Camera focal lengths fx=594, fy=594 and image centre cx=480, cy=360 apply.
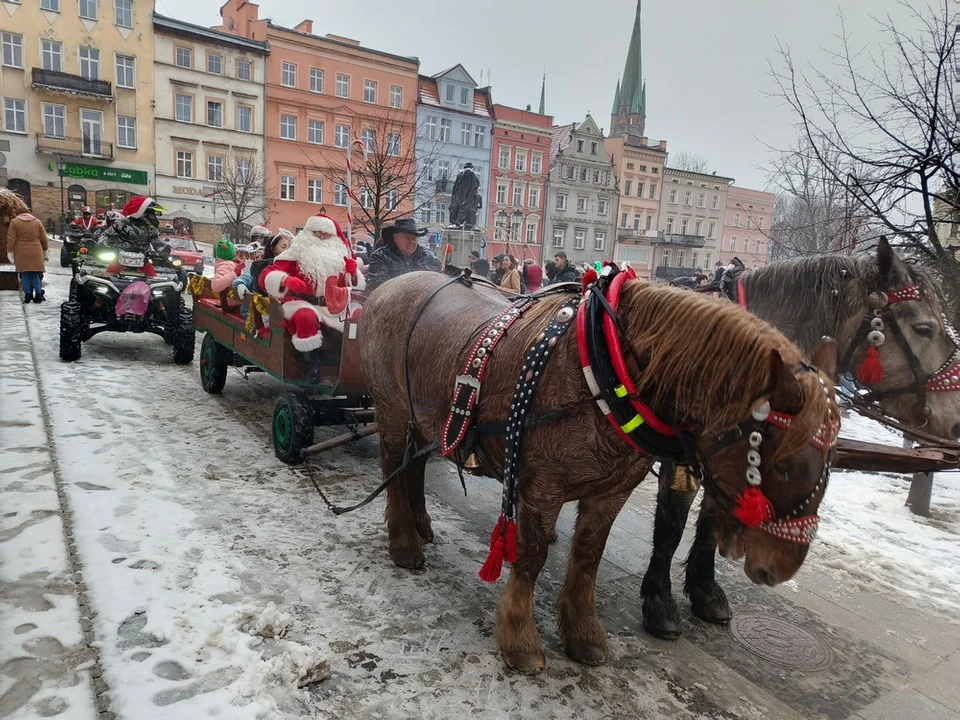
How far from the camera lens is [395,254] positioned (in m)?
5.45

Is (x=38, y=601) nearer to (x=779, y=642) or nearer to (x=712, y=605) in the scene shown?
(x=712, y=605)

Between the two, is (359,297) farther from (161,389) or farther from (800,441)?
(800,441)

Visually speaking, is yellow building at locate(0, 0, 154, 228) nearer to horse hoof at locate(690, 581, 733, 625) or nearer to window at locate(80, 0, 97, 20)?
window at locate(80, 0, 97, 20)

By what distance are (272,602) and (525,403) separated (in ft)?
5.53

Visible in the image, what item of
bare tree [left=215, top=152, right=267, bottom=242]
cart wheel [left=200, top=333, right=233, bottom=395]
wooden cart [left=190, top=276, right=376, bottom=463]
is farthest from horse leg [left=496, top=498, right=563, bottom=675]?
bare tree [left=215, top=152, right=267, bottom=242]

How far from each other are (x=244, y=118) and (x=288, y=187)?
4.27 m

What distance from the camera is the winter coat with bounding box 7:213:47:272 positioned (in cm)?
1052

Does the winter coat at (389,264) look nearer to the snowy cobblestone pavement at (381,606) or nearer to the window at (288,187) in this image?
the snowy cobblestone pavement at (381,606)

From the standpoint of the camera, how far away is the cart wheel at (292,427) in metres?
4.73

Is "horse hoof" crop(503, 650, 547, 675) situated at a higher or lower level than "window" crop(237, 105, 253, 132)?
lower

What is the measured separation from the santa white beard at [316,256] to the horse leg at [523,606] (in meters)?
3.12

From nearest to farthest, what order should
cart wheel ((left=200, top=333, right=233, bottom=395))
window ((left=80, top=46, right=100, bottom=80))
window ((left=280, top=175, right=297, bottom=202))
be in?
1. cart wheel ((left=200, top=333, right=233, bottom=395))
2. window ((left=80, top=46, right=100, bottom=80))
3. window ((left=280, top=175, right=297, bottom=202))

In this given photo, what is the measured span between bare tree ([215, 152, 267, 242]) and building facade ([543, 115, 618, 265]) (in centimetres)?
2073

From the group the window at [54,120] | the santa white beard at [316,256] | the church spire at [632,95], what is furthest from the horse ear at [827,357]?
the church spire at [632,95]
